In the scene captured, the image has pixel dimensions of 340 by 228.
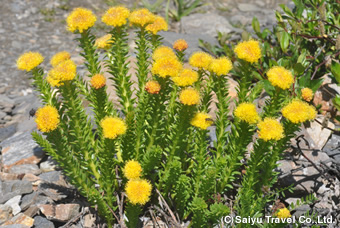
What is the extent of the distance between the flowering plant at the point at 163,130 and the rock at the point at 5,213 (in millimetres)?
639

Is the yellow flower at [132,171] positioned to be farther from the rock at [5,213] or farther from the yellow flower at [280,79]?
the rock at [5,213]

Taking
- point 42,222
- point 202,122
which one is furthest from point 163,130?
point 42,222

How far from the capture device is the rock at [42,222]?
256 cm

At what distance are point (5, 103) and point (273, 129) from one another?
3.59 m

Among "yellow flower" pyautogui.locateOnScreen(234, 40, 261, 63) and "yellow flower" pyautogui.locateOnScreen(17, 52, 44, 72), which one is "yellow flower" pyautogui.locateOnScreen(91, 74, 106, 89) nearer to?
"yellow flower" pyautogui.locateOnScreen(17, 52, 44, 72)

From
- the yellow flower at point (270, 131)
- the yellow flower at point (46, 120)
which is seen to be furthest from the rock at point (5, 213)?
the yellow flower at point (270, 131)

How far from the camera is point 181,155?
8.50 ft

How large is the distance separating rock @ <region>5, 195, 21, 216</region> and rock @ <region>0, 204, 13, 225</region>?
0.03 meters

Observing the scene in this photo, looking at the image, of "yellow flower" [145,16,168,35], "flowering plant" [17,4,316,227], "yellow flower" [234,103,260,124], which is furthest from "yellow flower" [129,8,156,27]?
"yellow flower" [234,103,260,124]

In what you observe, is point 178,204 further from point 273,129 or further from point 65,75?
point 65,75

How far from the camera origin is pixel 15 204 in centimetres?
272

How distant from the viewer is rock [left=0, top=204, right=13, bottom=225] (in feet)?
8.65

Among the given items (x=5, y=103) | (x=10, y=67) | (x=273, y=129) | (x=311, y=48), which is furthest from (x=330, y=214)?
(x=10, y=67)

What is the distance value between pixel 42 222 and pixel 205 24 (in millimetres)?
4492
